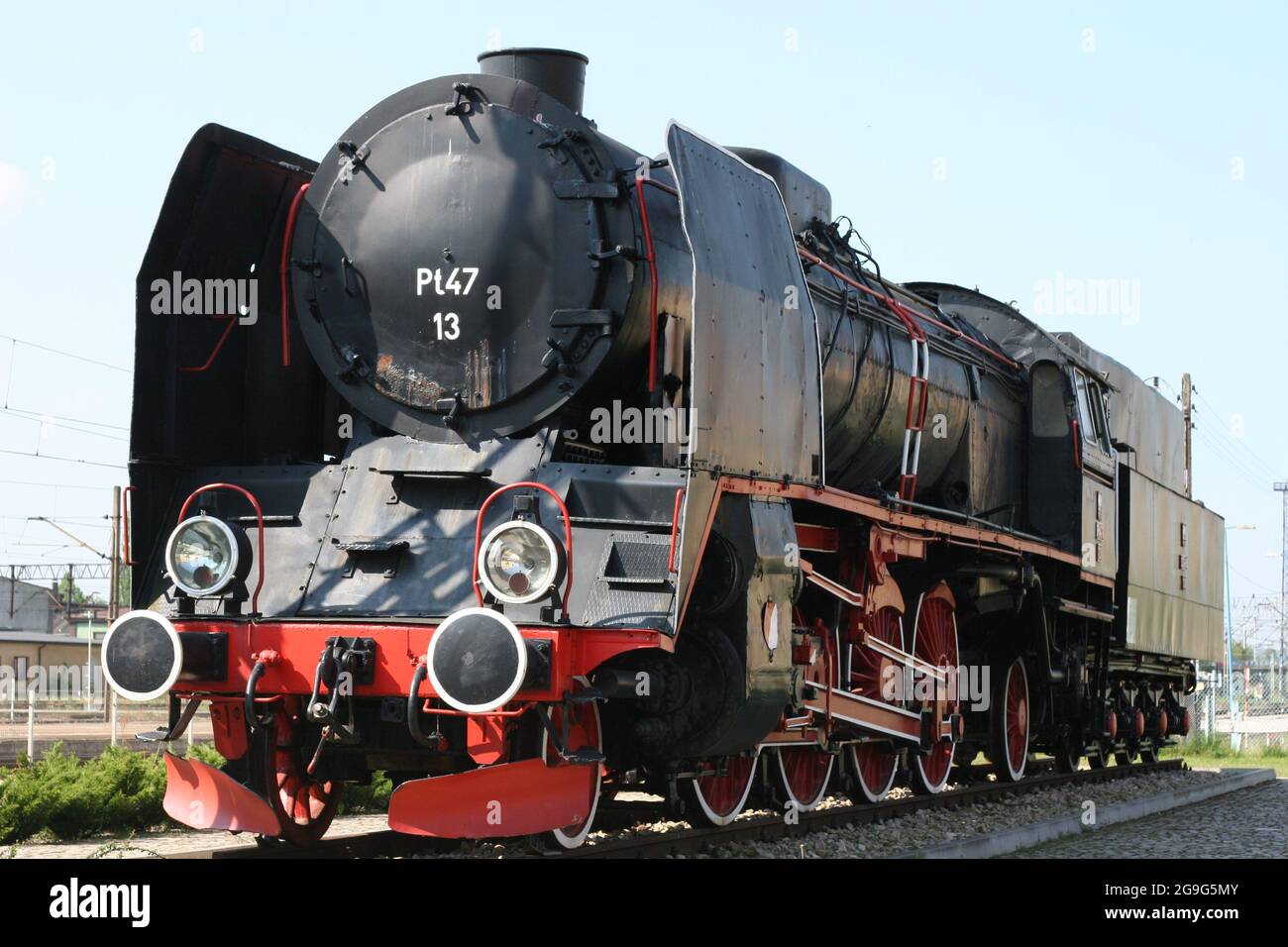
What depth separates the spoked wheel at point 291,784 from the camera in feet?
21.8

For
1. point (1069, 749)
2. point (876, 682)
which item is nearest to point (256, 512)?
point (876, 682)

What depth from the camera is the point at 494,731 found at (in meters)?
6.20

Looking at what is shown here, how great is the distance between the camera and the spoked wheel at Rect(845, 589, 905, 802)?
9.12 metres

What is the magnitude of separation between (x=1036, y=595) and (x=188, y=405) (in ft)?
22.2

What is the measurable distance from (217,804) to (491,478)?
6.14 feet

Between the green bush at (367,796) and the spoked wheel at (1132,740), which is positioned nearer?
the green bush at (367,796)

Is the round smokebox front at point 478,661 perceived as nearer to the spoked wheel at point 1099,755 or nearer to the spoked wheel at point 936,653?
the spoked wheel at point 936,653

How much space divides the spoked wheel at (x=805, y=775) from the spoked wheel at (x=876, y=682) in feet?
1.44

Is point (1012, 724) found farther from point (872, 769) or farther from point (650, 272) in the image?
point (650, 272)

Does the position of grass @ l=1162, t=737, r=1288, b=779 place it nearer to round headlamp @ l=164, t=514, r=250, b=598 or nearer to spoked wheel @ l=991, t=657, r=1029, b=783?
spoked wheel @ l=991, t=657, r=1029, b=783

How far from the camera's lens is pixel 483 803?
20.1 feet

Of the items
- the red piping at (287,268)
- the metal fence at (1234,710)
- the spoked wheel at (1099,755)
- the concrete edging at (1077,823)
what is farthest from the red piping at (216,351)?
the metal fence at (1234,710)
